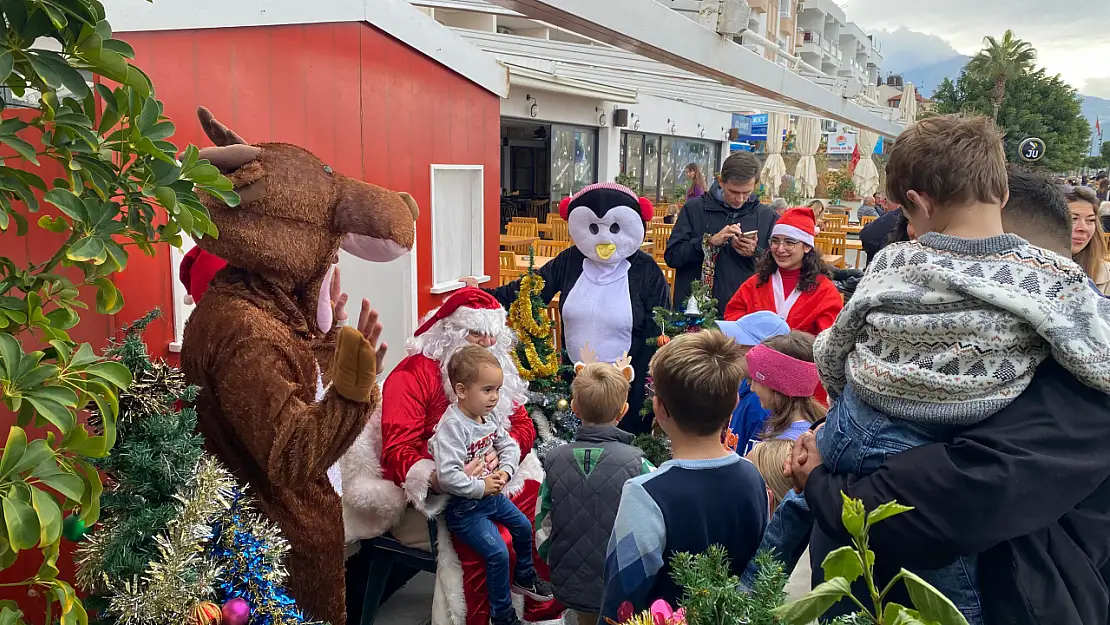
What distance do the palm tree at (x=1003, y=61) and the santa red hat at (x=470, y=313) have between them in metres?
25.2

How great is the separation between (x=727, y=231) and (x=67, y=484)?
12.6ft

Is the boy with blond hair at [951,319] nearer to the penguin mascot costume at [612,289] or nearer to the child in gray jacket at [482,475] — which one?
the child in gray jacket at [482,475]

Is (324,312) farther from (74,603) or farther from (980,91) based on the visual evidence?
(980,91)

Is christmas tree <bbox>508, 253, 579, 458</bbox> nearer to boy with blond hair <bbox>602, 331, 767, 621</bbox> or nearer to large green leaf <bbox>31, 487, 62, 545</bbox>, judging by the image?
boy with blond hair <bbox>602, 331, 767, 621</bbox>

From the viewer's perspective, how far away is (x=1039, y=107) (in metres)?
23.7

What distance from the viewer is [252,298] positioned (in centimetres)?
217

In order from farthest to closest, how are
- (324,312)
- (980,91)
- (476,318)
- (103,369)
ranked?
(980,91) < (476,318) < (324,312) < (103,369)

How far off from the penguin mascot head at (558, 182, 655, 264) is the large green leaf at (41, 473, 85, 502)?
3.05 metres

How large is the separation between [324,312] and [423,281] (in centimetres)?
202

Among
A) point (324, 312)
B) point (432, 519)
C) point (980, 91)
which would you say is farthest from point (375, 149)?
point (980, 91)

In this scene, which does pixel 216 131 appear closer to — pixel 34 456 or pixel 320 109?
pixel 320 109

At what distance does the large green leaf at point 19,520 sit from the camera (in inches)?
40.3

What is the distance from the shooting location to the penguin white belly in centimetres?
397

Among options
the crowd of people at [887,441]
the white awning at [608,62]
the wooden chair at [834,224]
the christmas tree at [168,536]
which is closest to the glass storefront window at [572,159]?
the wooden chair at [834,224]
